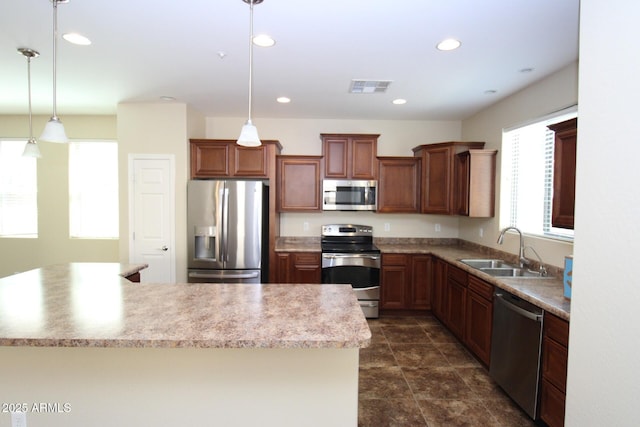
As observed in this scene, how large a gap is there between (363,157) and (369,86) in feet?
3.93

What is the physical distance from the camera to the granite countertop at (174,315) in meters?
1.28

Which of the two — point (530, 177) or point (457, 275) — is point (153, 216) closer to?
point (457, 275)

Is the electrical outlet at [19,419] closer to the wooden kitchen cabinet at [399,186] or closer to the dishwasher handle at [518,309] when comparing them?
the dishwasher handle at [518,309]

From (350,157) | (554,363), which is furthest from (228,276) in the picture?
(554,363)

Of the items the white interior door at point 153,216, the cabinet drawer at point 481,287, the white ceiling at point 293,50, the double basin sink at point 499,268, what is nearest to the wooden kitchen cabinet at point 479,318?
the cabinet drawer at point 481,287

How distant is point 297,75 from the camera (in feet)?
9.64

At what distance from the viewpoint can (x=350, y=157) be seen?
4.26 metres

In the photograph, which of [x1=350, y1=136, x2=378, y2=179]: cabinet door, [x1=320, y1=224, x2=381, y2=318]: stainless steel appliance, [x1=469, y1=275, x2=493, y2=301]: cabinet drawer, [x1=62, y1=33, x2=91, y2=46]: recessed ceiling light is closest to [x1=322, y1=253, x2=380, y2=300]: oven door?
[x1=320, y1=224, x2=381, y2=318]: stainless steel appliance

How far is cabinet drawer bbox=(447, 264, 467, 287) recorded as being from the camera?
316 cm

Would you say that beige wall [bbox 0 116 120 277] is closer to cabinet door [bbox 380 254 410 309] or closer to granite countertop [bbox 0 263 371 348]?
granite countertop [bbox 0 263 371 348]

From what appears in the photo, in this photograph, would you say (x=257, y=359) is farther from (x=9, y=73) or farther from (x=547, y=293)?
(x=9, y=73)

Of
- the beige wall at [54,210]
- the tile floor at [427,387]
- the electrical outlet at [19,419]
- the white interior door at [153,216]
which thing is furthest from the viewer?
A: the beige wall at [54,210]

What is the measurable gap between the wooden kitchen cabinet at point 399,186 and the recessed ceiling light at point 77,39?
129 inches

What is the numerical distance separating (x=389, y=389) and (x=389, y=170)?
2708mm
